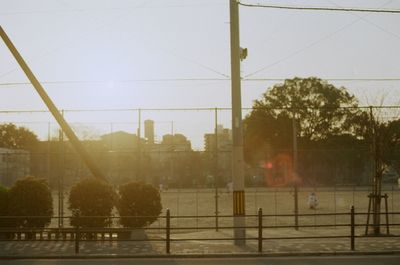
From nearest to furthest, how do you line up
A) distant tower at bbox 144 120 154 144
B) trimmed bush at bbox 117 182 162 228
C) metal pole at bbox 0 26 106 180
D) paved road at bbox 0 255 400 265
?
1. paved road at bbox 0 255 400 265
2. trimmed bush at bbox 117 182 162 228
3. metal pole at bbox 0 26 106 180
4. distant tower at bbox 144 120 154 144

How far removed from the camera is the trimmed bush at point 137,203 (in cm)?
1988

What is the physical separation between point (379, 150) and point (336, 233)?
A: 328cm

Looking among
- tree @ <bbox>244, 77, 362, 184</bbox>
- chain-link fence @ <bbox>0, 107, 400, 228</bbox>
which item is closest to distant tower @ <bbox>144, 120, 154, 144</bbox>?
chain-link fence @ <bbox>0, 107, 400, 228</bbox>

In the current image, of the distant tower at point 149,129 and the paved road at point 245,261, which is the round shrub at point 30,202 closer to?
the paved road at point 245,261

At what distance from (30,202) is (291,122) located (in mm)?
60524

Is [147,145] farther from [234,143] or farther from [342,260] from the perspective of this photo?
[342,260]

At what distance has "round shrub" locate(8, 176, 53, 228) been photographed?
19516 mm

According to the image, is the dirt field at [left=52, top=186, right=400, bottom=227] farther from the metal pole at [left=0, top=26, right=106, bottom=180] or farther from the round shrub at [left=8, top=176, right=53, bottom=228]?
the metal pole at [left=0, top=26, right=106, bottom=180]

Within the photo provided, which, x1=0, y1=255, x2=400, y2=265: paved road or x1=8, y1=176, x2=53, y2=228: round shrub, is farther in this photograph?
x1=8, y1=176, x2=53, y2=228: round shrub

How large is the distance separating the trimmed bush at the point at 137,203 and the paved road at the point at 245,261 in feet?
16.5

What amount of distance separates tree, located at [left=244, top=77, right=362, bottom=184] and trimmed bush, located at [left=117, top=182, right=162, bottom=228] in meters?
34.0

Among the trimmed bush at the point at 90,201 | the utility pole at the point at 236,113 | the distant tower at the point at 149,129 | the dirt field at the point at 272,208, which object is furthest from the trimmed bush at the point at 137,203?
the distant tower at the point at 149,129

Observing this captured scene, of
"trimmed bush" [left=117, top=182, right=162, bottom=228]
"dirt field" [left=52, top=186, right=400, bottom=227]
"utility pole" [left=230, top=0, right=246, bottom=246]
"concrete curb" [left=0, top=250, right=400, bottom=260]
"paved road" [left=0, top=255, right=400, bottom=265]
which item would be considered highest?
"utility pole" [left=230, top=0, right=246, bottom=246]

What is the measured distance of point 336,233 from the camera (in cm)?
2058
